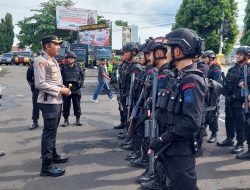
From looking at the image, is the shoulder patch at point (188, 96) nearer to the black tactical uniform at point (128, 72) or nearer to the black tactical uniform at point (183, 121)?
the black tactical uniform at point (183, 121)

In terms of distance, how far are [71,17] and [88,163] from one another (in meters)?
39.9

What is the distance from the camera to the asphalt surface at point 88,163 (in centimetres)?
464

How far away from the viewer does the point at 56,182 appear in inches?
184

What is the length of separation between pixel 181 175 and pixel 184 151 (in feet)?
0.68

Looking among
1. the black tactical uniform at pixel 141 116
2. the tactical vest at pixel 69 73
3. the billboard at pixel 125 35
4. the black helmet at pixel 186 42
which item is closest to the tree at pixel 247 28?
the billboard at pixel 125 35

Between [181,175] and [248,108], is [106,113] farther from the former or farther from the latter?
[181,175]

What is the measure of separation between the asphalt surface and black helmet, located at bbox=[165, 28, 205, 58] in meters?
2.35

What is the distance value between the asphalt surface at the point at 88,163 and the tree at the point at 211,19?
25.7 meters

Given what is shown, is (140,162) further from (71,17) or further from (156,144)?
(71,17)

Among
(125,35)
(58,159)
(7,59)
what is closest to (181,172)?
(58,159)

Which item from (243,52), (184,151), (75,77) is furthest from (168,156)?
(75,77)

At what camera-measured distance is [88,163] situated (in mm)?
5531

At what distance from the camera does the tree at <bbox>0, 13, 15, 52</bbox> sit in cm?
6844

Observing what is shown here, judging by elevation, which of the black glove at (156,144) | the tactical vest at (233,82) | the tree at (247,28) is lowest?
the black glove at (156,144)
